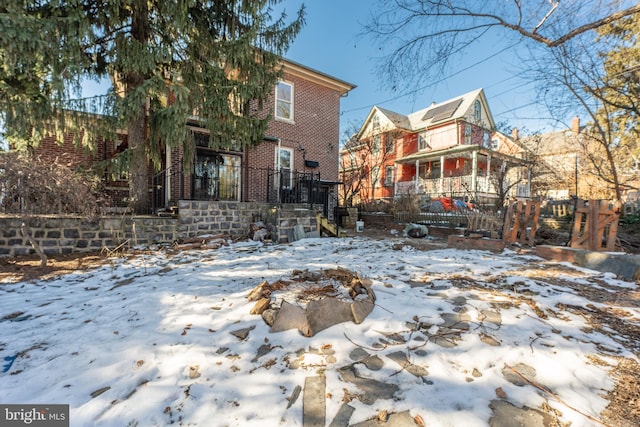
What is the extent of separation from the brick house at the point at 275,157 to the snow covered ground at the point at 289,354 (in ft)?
17.4

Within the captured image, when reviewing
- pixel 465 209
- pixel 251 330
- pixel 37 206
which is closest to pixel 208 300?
pixel 251 330

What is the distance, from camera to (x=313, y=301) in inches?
93.0

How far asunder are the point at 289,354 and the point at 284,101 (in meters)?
10.5

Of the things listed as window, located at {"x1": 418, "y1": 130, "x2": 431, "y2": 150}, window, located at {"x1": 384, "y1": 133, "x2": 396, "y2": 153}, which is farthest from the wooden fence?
window, located at {"x1": 418, "y1": 130, "x2": 431, "y2": 150}

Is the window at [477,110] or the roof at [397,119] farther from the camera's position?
the roof at [397,119]

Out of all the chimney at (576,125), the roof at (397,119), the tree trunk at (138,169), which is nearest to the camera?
the tree trunk at (138,169)

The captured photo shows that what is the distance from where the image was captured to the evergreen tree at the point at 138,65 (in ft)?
16.0

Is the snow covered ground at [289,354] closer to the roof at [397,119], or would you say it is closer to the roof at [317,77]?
the roof at [317,77]

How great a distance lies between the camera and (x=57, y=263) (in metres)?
4.45

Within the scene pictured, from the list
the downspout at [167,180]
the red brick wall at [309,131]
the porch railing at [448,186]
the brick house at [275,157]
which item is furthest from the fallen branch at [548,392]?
the porch railing at [448,186]

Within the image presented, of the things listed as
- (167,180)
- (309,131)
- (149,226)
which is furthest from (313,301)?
(309,131)

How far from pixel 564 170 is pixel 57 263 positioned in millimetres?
19163

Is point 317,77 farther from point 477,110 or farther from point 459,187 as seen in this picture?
point 477,110

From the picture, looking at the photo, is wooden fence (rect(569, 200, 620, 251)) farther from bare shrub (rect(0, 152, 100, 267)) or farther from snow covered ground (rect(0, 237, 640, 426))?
bare shrub (rect(0, 152, 100, 267))
